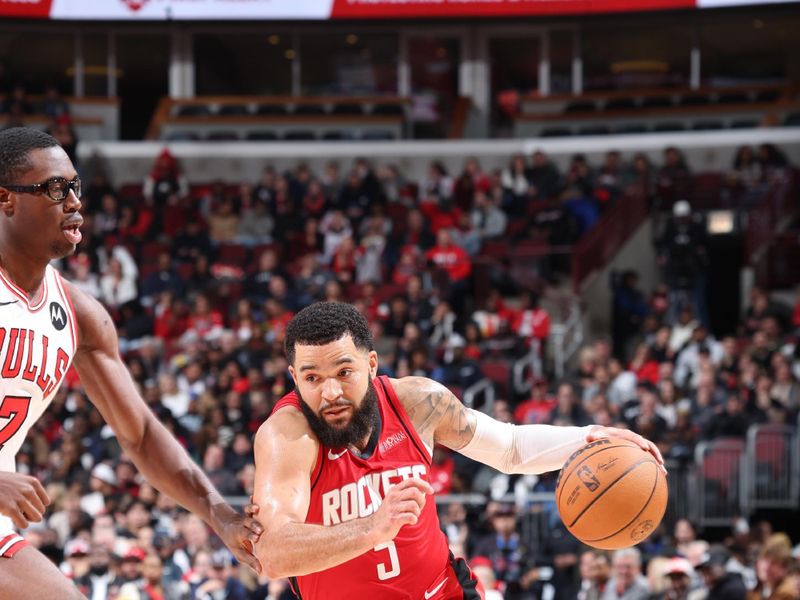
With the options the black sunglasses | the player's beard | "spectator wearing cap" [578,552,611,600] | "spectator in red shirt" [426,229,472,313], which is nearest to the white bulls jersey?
the black sunglasses

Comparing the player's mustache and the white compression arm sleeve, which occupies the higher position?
the player's mustache

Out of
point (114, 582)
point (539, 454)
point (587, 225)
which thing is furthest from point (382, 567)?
point (587, 225)

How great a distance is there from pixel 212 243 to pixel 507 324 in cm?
555

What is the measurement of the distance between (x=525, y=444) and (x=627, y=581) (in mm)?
5833

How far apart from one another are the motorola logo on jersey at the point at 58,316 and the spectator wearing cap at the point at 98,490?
872cm

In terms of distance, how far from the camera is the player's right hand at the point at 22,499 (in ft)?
14.2

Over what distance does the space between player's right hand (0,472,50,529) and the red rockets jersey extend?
99 centimetres

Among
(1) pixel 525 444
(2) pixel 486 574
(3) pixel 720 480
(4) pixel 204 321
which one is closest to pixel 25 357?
(1) pixel 525 444

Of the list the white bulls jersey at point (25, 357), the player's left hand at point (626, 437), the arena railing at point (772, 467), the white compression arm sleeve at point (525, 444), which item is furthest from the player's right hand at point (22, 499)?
the arena railing at point (772, 467)

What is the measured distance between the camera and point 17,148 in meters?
Answer: 4.81

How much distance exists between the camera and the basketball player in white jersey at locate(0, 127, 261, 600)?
437 centimetres

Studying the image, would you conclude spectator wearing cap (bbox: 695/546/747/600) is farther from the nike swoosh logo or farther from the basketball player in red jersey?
the nike swoosh logo

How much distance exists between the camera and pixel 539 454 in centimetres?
537

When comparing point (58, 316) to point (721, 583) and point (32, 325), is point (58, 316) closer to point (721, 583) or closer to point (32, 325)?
point (32, 325)
